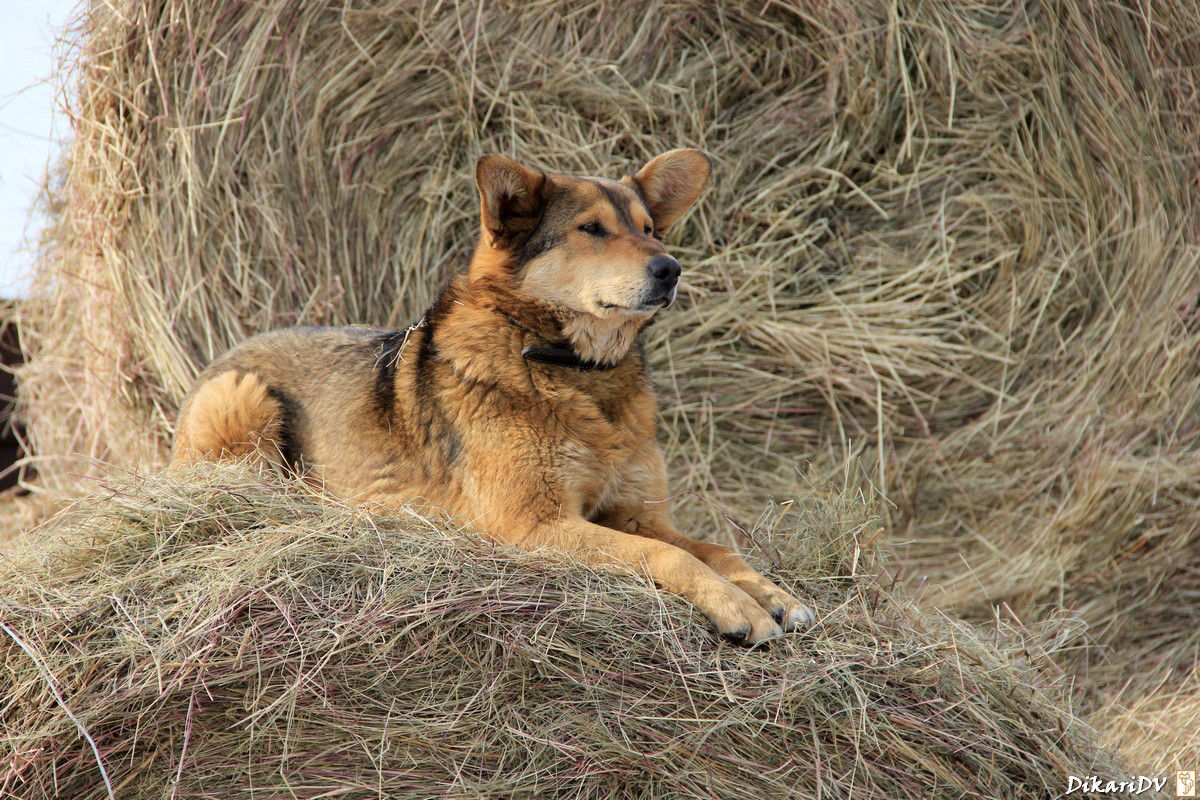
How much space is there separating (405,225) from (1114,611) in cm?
322

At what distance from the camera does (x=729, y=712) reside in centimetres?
222

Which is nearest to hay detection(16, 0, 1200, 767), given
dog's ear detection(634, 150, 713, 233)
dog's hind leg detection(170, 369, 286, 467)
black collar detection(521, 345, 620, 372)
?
dog's hind leg detection(170, 369, 286, 467)

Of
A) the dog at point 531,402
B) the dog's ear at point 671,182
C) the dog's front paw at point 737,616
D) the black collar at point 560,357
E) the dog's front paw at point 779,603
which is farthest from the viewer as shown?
the dog's ear at point 671,182

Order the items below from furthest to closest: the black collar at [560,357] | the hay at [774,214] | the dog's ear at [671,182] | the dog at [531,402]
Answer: the hay at [774,214], the dog's ear at [671,182], the black collar at [560,357], the dog at [531,402]

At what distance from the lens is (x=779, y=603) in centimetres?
257

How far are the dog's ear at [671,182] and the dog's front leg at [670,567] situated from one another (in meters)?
1.12

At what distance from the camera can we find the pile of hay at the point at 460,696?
2184mm

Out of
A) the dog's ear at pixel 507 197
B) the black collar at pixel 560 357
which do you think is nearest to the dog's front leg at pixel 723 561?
the black collar at pixel 560 357

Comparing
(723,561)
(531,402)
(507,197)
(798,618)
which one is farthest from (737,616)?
(507,197)

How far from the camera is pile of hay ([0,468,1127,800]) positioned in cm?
218

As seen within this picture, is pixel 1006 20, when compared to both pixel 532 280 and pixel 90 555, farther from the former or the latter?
pixel 90 555

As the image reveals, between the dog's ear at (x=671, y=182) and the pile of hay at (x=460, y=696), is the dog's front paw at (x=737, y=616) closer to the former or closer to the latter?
the pile of hay at (x=460, y=696)

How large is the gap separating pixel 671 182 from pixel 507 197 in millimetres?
605

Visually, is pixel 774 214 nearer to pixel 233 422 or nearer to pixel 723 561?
pixel 723 561
